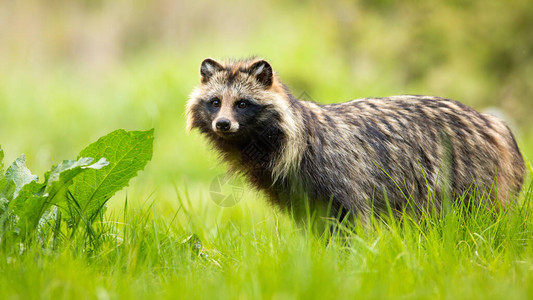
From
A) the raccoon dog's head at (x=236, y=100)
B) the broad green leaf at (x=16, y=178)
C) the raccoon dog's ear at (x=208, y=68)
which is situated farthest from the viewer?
the raccoon dog's ear at (x=208, y=68)

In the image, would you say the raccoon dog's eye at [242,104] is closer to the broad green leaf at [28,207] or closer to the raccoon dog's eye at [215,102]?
the raccoon dog's eye at [215,102]

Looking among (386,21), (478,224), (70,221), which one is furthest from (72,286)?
(386,21)

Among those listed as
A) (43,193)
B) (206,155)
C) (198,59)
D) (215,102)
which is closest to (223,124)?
(215,102)

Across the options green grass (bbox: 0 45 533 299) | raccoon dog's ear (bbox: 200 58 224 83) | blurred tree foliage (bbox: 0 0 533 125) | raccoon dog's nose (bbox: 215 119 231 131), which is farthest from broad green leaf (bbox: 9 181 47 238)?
blurred tree foliage (bbox: 0 0 533 125)

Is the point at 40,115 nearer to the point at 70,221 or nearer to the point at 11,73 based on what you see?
the point at 11,73

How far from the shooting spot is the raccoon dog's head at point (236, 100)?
15.3 feet

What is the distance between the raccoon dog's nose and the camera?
4.51 meters

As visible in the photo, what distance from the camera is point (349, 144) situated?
476 cm

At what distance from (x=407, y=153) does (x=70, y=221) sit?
2.68 metres

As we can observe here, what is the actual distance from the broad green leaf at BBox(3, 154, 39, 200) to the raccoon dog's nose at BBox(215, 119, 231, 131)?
137 cm

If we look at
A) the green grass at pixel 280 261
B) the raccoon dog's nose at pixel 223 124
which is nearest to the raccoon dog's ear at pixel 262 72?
the raccoon dog's nose at pixel 223 124

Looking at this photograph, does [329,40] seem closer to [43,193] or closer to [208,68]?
[208,68]

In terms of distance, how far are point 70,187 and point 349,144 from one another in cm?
213

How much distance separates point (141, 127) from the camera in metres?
9.98
